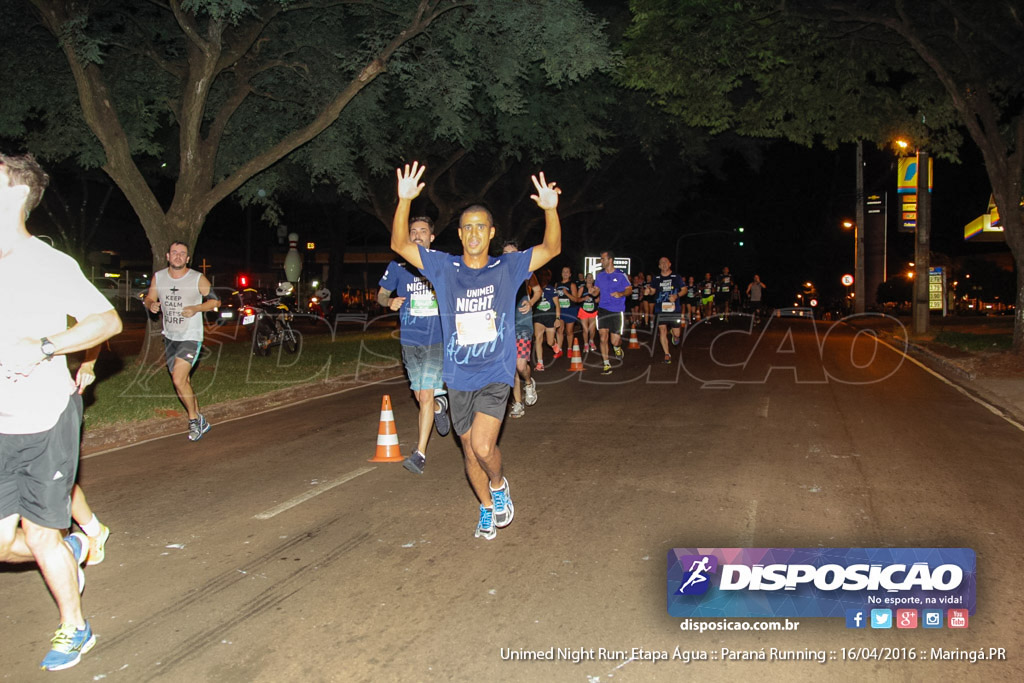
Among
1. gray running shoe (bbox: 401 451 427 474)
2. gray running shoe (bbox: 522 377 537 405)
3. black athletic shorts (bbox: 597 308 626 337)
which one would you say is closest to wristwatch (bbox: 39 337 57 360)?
gray running shoe (bbox: 401 451 427 474)

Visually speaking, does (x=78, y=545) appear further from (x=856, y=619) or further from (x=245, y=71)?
(x=245, y=71)

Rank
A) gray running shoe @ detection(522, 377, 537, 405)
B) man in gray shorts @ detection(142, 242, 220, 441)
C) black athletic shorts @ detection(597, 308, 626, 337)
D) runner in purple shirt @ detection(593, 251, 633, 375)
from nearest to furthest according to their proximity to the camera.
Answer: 1. man in gray shorts @ detection(142, 242, 220, 441)
2. gray running shoe @ detection(522, 377, 537, 405)
3. runner in purple shirt @ detection(593, 251, 633, 375)
4. black athletic shorts @ detection(597, 308, 626, 337)

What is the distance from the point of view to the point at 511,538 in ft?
18.4

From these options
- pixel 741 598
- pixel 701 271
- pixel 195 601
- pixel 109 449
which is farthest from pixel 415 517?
pixel 701 271

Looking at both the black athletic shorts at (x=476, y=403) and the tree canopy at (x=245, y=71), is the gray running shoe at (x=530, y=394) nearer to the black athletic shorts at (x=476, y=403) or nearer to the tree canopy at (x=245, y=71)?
the black athletic shorts at (x=476, y=403)

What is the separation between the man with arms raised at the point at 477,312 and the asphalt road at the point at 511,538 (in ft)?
2.53

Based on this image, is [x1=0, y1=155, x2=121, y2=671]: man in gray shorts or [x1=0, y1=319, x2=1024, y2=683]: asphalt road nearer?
[x1=0, y1=155, x2=121, y2=671]: man in gray shorts

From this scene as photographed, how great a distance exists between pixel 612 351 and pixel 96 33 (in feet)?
41.9

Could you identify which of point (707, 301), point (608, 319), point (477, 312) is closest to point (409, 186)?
point (477, 312)

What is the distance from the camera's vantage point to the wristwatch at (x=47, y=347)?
3654 millimetres

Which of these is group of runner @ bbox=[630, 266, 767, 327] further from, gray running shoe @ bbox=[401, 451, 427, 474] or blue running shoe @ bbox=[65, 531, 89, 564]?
blue running shoe @ bbox=[65, 531, 89, 564]

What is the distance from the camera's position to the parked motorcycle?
747 inches

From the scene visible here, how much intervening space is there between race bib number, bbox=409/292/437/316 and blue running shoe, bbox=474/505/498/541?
8.50ft

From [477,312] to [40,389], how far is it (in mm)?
2521
